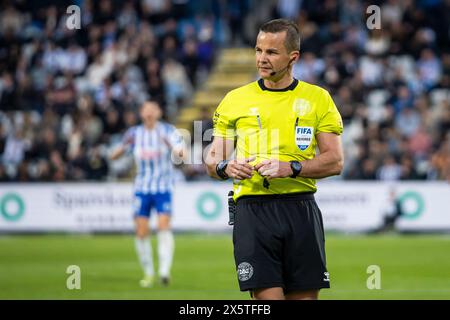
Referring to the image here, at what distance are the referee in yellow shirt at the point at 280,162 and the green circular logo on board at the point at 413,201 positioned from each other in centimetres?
1564

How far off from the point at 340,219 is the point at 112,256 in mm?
6205

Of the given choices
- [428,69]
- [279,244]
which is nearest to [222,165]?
[279,244]

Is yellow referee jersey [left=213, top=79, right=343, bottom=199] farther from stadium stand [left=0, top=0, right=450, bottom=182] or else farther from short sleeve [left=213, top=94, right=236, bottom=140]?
stadium stand [left=0, top=0, right=450, bottom=182]

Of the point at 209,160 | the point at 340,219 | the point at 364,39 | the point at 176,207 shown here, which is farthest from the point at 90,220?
the point at 209,160

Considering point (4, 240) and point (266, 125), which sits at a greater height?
point (266, 125)

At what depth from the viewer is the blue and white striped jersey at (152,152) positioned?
15141 mm

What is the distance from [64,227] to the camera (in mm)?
22281

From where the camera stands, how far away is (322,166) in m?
6.67

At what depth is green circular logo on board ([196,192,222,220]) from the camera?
880 inches

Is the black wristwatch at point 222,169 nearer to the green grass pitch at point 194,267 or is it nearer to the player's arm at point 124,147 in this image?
the green grass pitch at point 194,267

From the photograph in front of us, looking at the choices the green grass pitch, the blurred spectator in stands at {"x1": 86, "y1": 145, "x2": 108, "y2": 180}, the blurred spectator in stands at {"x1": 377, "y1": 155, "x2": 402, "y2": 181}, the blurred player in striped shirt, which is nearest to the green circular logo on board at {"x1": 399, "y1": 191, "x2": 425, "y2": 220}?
the green grass pitch

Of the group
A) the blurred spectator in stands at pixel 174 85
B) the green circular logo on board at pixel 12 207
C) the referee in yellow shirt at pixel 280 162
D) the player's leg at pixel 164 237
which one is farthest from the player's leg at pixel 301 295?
the blurred spectator in stands at pixel 174 85

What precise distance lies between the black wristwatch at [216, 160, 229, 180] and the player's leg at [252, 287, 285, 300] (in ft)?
2.60

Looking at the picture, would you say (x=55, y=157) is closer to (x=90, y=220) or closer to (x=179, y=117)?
(x=90, y=220)
